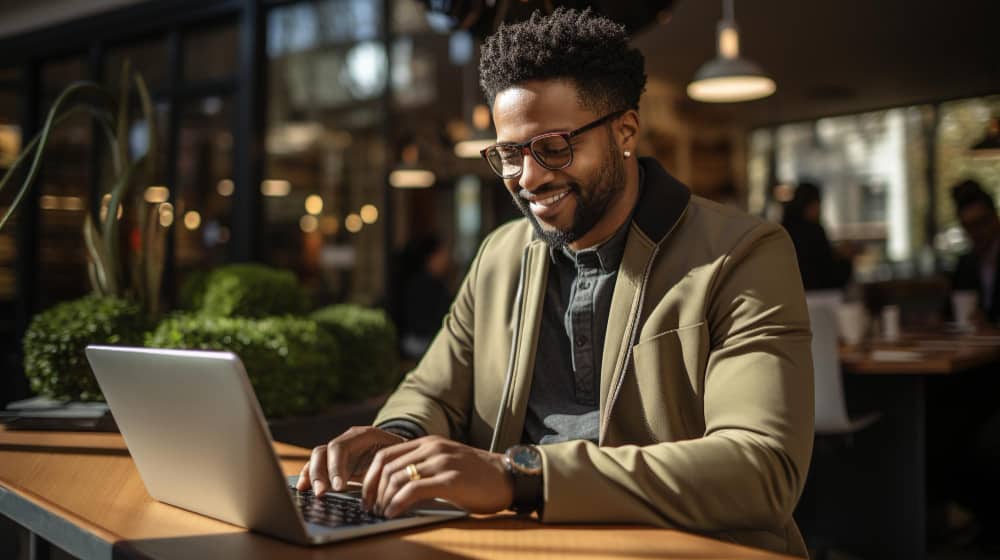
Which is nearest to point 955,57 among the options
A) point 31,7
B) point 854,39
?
point 854,39

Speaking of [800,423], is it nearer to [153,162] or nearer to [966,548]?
[153,162]

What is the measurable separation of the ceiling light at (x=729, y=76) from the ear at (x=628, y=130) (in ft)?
10.9

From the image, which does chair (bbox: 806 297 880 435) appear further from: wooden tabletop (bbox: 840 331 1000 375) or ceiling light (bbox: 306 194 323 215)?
ceiling light (bbox: 306 194 323 215)

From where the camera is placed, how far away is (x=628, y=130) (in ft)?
4.88

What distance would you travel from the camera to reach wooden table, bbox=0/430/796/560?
101 centimetres

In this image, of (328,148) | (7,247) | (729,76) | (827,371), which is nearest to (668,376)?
(827,371)

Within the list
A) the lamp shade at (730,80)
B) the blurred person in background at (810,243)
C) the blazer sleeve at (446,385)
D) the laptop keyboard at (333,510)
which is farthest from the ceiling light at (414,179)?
the laptop keyboard at (333,510)

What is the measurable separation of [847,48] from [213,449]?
832 centimetres

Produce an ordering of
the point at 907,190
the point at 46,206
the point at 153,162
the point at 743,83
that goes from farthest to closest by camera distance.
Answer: the point at 907,190 → the point at 46,206 → the point at 743,83 → the point at 153,162

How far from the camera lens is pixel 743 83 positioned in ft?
16.0

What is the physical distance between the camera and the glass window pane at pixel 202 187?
5188mm

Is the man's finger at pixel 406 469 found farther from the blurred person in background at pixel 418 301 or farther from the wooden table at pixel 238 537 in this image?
the blurred person in background at pixel 418 301

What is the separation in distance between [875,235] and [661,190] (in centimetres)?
1098

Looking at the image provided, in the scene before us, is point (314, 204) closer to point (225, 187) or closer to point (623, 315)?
point (225, 187)
